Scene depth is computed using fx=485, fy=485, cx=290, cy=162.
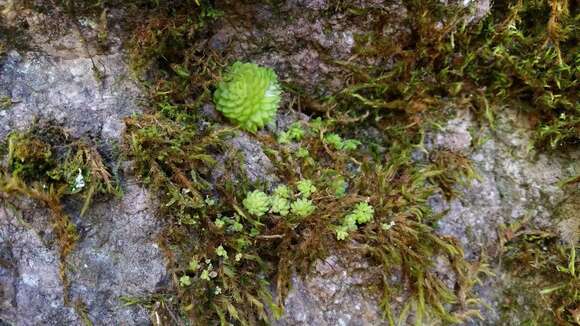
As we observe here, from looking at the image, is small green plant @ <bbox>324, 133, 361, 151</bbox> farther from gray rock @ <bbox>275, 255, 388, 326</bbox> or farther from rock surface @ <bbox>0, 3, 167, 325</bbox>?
rock surface @ <bbox>0, 3, 167, 325</bbox>

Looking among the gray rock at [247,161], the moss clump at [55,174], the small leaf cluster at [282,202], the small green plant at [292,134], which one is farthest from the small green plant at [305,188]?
the moss clump at [55,174]

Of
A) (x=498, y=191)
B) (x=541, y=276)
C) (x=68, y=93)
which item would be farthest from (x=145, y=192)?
(x=541, y=276)

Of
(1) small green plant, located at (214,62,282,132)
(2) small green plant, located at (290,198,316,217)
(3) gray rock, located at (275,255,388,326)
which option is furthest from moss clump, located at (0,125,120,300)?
(3) gray rock, located at (275,255,388,326)

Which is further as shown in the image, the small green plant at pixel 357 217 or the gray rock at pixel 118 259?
the small green plant at pixel 357 217

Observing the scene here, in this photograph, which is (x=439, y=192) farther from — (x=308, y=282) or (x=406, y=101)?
(x=308, y=282)

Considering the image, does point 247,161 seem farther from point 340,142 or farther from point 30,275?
point 30,275

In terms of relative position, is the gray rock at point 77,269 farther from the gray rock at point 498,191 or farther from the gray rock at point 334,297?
the gray rock at point 498,191
